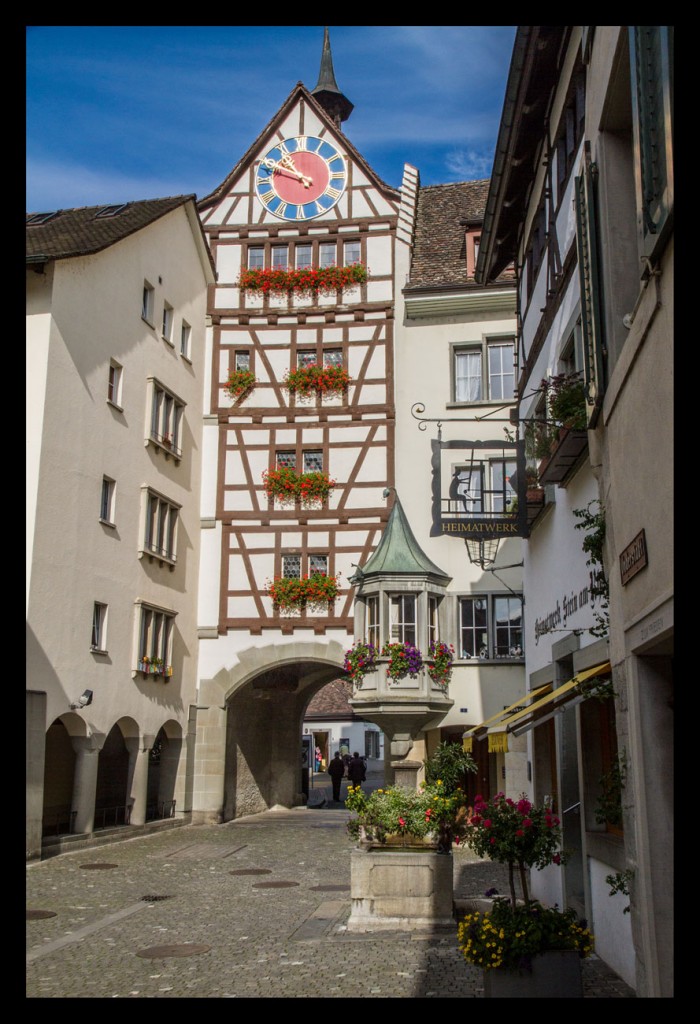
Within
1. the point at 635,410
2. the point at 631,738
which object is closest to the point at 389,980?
the point at 631,738

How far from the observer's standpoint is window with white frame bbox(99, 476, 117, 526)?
68.4ft

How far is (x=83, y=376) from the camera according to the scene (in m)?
19.9

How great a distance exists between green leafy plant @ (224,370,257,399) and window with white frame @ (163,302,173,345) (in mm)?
2279

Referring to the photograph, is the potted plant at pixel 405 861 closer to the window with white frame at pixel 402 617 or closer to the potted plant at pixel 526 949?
the potted plant at pixel 526 949

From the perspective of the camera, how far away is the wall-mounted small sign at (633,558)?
230 inches

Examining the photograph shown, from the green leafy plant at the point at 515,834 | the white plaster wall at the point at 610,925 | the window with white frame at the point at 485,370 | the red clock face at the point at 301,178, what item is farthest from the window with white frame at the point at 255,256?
the green leafy plant at the point at 515,834

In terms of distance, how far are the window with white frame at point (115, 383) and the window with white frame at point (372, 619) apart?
6.78 metres

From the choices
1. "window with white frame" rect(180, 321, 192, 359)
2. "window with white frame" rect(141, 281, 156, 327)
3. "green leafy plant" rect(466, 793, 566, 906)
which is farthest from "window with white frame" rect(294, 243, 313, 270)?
"green leafy plant" rect(466, 793, 566, 906)

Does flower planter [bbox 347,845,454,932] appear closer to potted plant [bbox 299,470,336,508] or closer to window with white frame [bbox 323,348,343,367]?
potted plant [bbox 299,470,336,508]

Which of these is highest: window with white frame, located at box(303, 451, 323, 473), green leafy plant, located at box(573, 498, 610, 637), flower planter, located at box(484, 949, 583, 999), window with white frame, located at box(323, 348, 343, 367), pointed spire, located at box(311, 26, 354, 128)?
pointed spire, located at box(311, 26, 354, 128)

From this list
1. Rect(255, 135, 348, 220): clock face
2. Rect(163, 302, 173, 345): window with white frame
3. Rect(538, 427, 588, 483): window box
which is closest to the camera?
Rect(538, 427, 588, 483): window box
